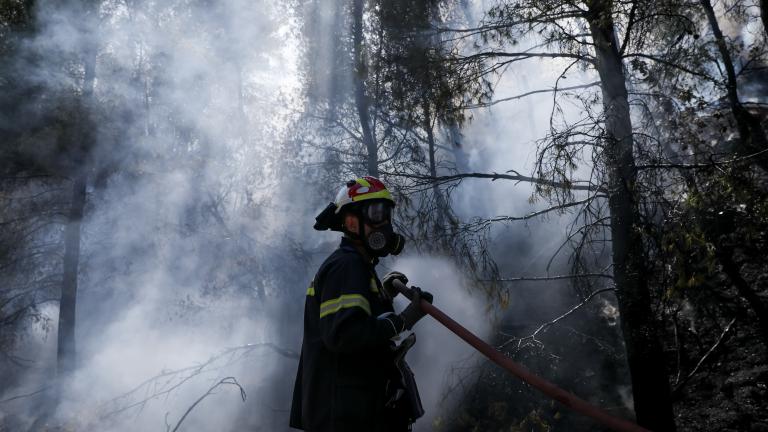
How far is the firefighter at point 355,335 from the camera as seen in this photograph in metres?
2.84

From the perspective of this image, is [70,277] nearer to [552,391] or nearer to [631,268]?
[631,268]

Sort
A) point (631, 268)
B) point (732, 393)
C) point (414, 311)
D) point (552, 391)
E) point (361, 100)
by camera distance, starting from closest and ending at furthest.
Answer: point (552, 391), point (414, 311), point (631, 268), point (732, 393), point (361, 100)

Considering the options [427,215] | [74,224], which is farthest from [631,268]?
[74,224]

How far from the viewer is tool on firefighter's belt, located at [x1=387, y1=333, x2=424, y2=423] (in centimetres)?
310

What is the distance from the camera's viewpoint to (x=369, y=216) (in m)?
3.28

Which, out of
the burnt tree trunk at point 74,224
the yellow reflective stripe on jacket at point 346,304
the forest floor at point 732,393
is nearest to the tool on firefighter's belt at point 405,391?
the yellow reflective stripe on jacket at point 346,304

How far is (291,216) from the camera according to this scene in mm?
16797

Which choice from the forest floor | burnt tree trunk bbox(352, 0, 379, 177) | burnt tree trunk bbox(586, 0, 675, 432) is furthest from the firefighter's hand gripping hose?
burnt tree trunk bbox(352, 0, 379, 177)

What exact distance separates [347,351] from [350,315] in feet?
0.56

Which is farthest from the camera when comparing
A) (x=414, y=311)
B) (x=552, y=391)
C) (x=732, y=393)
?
(x=732, y=393)

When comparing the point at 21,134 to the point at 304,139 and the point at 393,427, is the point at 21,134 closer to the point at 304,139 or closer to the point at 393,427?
the point at 304,139

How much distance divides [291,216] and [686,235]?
13.9 m

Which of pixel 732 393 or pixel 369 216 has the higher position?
pixel 369 216

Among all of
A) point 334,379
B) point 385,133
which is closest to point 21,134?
point 385,133
